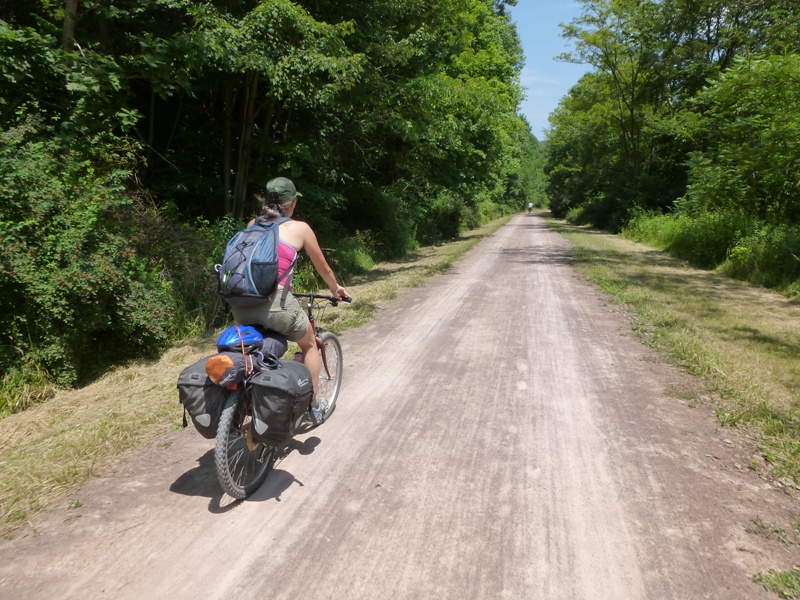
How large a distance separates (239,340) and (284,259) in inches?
23.9

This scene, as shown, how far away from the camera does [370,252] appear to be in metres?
17.6

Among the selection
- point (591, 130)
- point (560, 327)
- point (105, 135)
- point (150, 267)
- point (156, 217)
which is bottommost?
point (560, 327)

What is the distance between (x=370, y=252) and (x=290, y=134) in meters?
5.52

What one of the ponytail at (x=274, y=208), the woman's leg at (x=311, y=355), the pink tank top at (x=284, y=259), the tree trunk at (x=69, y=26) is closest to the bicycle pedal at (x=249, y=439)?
the woman's leg at (x=311, y=355)

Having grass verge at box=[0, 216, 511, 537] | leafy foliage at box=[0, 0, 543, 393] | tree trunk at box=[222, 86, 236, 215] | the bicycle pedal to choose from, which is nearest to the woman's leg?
the bicycle pedal

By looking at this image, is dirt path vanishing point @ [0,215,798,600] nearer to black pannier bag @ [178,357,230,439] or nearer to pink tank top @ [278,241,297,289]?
black pannier bag @ [178,357,230,439]

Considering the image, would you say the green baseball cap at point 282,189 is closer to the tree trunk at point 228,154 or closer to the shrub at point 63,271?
the shrub at point 63,271

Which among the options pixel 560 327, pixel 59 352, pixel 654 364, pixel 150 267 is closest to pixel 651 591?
pixel 654 364

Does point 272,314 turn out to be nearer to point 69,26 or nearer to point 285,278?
point 285,278

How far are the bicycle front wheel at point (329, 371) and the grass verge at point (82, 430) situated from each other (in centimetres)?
124

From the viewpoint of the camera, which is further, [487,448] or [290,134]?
[290,134]

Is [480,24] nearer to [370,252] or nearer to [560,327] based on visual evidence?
[370,252]

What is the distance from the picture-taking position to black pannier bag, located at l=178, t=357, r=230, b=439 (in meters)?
3.22

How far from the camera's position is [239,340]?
3.44 meters
